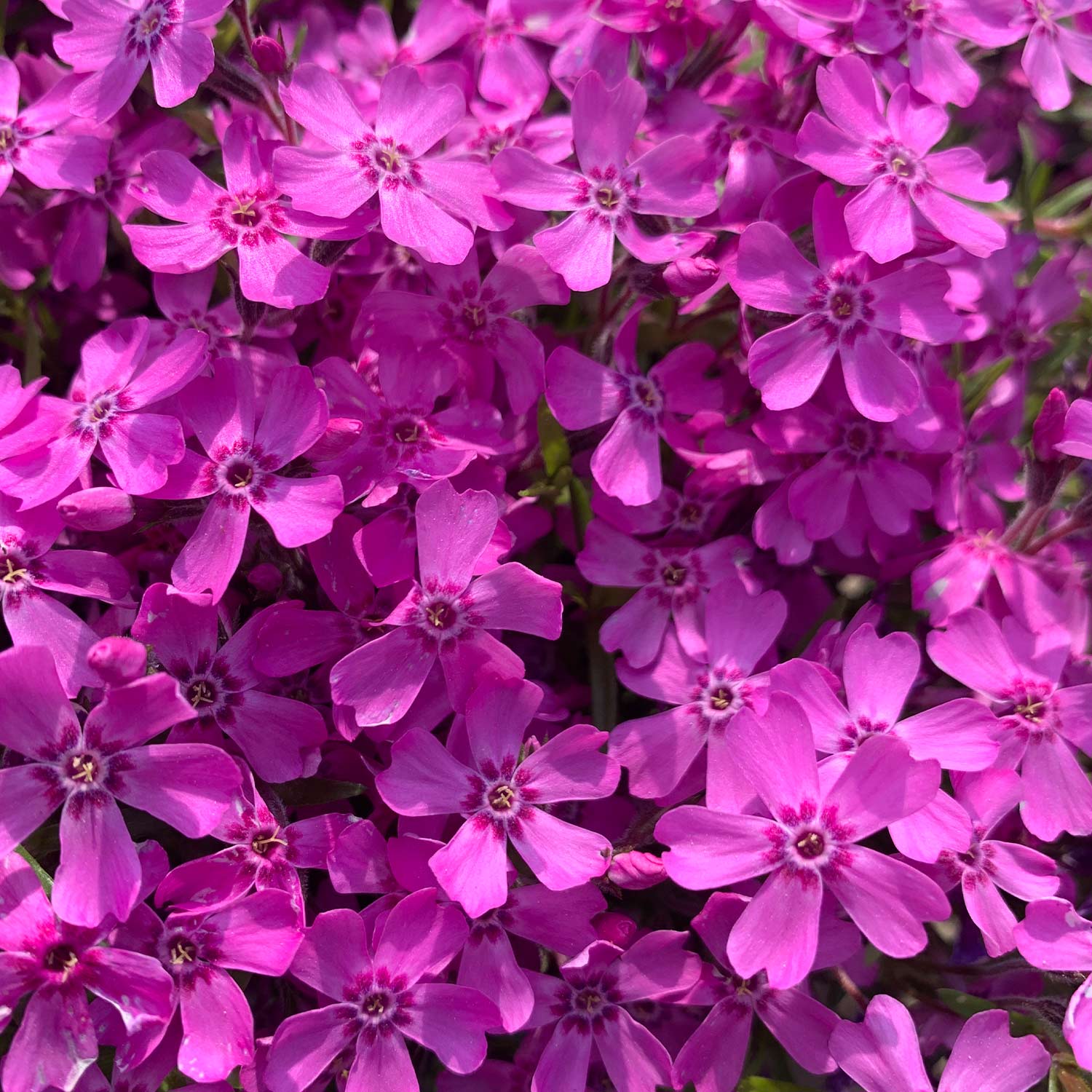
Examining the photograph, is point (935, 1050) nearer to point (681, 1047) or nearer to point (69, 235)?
point (681, 1047)

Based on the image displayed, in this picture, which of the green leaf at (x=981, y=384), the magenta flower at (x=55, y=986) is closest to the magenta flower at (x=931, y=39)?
the green leaf at (x=981, y=384)

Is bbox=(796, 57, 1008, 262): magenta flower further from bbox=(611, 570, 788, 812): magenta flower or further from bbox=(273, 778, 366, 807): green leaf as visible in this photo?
bbox=(273, 778, 366, 807): green leaf

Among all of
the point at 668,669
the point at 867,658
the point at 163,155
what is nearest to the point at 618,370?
the point at 668,669

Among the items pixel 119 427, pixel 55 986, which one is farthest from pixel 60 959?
pixel 119 427

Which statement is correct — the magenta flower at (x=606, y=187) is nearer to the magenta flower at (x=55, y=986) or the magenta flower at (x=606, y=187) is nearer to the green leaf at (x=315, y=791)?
the green leaf at (x=315, y=791)

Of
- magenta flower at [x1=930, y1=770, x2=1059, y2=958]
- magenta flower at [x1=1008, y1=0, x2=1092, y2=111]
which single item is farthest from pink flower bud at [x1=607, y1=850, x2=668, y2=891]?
magenta flower at [x1=1008, y1=0, x2=1092, y2=111]

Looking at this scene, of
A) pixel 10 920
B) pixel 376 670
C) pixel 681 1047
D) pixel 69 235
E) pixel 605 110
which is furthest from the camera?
pixel 69 235

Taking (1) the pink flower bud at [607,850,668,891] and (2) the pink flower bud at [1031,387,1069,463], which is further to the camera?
(2) the pink flower bud at [1031,387,1069,463]
